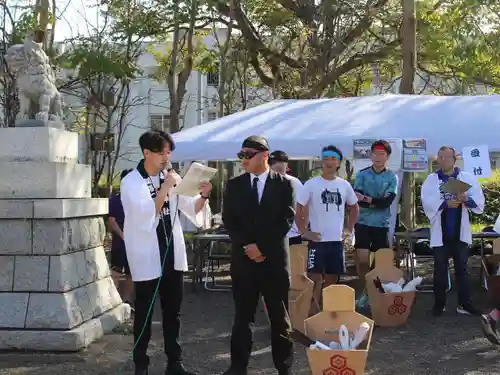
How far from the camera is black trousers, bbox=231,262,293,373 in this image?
17.7 ft

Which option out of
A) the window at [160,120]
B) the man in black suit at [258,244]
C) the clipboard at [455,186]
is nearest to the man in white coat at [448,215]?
the clipboard at [455,186]

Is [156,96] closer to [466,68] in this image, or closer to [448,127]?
[466,68]

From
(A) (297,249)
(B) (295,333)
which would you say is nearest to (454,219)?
(A) (297,249)

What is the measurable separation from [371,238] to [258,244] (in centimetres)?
336

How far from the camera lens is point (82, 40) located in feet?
59.5

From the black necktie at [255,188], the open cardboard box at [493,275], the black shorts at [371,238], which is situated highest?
the black necktie at [255,188]

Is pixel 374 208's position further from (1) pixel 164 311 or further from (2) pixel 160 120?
(2) pixel 160 120

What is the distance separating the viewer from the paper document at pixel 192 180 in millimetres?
5426

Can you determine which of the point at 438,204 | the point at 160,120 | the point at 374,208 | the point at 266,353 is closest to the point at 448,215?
the point at 438,204

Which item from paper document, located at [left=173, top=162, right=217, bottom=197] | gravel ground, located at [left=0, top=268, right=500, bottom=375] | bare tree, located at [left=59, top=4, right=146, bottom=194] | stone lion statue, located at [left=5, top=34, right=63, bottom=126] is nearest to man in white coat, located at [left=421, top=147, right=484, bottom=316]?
gravel ground, located at [left=0, top=268, right=500, bottom=375]

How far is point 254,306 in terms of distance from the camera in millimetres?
5516

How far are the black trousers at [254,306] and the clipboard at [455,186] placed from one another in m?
2.91

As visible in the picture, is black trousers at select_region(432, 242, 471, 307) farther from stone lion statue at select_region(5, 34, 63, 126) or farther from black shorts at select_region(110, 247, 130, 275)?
stone lion statue at select_region(5, 34, 63, 126)

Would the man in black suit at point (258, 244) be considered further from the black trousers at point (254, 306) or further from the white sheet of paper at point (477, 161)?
the white sheet of paper at point (477, 161)
